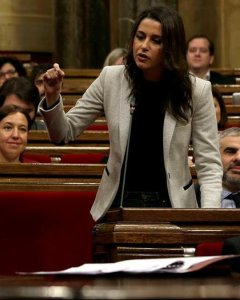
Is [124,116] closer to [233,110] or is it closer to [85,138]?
[85,138]

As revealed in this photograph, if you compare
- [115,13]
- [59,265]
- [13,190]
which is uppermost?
[115,13]

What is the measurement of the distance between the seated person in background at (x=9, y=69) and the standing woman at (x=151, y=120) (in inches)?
170

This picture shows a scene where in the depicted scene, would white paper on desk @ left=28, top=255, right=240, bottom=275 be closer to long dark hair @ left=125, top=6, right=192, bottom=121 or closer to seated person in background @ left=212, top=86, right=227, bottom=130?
long dark hair @ left=125, top=6, right=192, bottom=121

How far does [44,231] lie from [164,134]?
58 cm

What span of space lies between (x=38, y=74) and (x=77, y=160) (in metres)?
1.73

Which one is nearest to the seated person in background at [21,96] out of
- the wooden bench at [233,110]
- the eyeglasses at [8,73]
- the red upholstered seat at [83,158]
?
the red upholstered seat at [83,158]

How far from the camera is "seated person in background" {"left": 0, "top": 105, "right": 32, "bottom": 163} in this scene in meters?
4.90

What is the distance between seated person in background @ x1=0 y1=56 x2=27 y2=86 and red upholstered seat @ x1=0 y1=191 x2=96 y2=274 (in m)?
4.19

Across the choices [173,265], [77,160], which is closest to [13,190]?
[77,160]

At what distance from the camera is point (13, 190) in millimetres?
3939

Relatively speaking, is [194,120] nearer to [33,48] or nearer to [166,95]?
[166,95]

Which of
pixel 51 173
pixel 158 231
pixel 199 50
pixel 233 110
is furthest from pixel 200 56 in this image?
pixel 158 231

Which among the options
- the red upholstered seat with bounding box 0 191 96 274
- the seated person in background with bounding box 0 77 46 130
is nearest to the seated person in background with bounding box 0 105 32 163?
the seated person in background with bounding box 0 77 46 130

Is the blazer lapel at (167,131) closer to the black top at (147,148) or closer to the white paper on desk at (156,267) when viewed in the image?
the black top at (147,148)
